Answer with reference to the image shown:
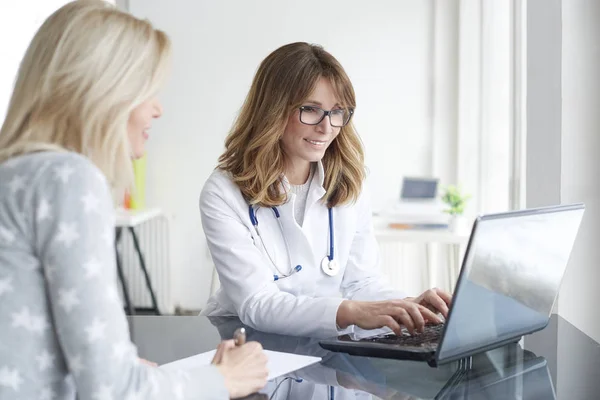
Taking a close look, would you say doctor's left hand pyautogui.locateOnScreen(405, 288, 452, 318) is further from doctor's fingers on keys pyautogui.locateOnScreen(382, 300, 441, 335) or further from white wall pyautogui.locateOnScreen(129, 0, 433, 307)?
white wall pyautogui.locateOnScreen(129, 0, 433, 307)

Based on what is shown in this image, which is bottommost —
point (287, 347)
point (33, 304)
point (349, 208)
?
point (287, 347)

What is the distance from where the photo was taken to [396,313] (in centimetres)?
154

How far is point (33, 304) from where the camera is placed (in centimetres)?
97

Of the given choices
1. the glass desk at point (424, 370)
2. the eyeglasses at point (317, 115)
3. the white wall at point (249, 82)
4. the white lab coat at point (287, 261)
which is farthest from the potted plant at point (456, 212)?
the glass desk at point (424, 370)

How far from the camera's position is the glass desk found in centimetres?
122

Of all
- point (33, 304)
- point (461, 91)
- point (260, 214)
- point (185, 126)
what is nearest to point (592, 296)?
point (260, 214)

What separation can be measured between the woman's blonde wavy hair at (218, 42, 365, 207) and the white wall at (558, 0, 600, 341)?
0.69 metres

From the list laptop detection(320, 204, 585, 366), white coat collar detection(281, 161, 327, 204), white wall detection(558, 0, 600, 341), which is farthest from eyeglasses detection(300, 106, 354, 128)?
white wall detection(558, 0, 600, 341)

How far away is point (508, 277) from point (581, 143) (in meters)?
1.11

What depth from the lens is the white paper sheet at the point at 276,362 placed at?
52.6 inches

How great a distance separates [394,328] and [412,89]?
402 cm

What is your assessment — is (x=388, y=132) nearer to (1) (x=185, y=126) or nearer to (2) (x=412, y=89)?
(2) (x=412, y=89)

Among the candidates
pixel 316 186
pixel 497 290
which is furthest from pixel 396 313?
pixel 316 186

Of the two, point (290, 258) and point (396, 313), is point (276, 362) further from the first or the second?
point (290, 258)
